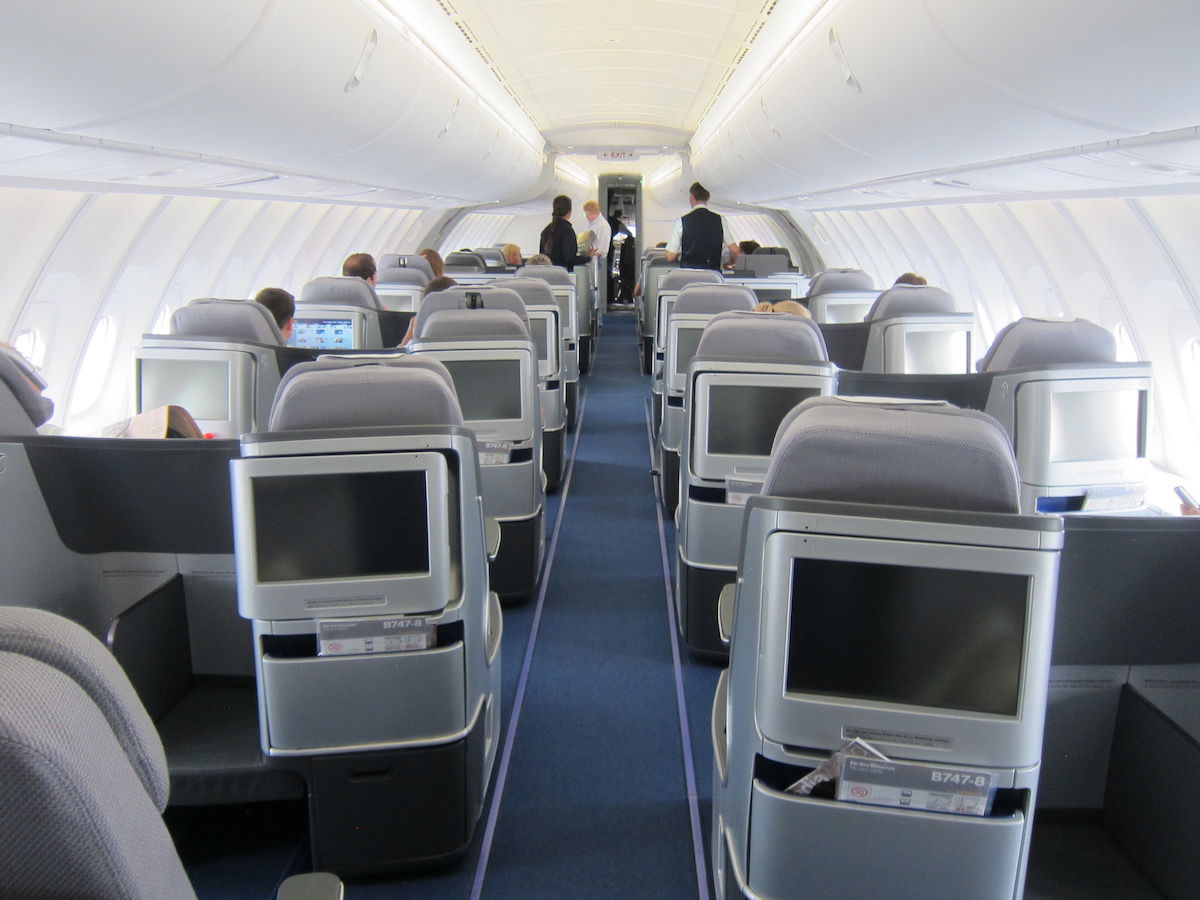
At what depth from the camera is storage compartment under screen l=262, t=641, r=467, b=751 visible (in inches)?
101

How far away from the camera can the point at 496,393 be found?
453 centimetres

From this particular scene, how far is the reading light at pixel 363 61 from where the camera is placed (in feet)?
17.6

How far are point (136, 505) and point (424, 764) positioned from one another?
1207 millimetres

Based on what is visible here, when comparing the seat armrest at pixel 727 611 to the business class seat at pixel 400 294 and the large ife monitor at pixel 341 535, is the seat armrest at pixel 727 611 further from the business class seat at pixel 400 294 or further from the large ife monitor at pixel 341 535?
the business class seat at pixel 400 294

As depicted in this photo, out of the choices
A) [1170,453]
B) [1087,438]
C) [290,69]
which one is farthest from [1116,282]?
[290,69]

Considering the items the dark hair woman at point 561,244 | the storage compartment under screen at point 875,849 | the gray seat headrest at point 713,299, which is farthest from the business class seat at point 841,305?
the dark hair woman at point 561,244

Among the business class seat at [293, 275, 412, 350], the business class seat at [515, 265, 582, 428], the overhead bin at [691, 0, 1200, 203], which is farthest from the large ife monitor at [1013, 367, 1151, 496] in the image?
the business class seat at [515, 265, 582, 428]

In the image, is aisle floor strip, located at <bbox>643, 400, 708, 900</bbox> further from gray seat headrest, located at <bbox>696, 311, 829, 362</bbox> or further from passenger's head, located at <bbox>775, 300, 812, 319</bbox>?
passenger's head, located at <bbox>775, 300, 812, 319</bbox>

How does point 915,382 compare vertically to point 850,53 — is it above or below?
below

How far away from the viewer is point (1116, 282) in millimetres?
8227

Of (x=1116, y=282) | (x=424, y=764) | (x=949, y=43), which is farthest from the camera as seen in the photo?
(x=1116, y=282)

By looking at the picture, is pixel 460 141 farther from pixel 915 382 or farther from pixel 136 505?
pixel 136 505

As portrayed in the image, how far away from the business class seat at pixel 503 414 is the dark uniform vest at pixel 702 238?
5.89 metres

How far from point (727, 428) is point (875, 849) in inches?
82.5
